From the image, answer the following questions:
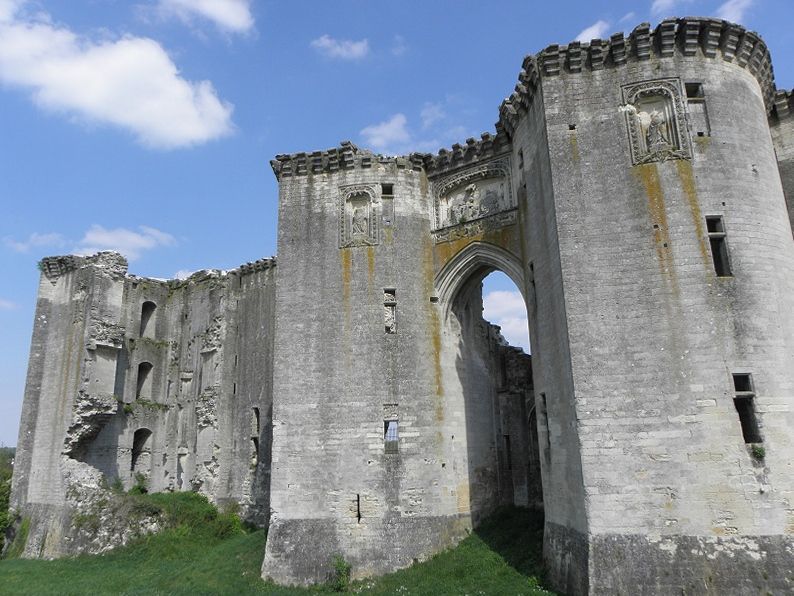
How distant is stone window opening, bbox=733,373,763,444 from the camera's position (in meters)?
9.78

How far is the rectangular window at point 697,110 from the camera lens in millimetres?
11375

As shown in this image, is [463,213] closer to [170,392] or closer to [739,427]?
[739,427]

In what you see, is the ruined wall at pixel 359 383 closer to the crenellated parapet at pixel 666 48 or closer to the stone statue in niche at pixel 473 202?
the stone statue in niche at pixel 473 202

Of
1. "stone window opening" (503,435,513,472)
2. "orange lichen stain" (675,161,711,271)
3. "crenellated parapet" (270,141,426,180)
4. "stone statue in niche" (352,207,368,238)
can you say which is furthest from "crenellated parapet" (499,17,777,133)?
"stone window opening" (503,435,513,472)

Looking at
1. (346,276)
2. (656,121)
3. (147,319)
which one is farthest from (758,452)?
(147,319)

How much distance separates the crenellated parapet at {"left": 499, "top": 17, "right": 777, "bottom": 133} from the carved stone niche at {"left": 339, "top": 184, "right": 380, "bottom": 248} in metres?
5.33

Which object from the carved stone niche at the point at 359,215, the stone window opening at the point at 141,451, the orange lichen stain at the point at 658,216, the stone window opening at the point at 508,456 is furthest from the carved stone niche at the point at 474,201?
the stone window opening at the point at 141,451

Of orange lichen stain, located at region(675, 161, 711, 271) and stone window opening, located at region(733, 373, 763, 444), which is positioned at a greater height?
orange lichen stain, located at region(675, 161, 711, 271)

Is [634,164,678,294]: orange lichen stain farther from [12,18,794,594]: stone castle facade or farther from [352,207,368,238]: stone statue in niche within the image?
[352,207,368,238]: stone statue in niche

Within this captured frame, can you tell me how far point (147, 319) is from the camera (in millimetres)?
25359

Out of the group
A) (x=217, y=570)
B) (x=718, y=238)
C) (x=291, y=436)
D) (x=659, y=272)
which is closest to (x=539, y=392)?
(x=659, y=272)

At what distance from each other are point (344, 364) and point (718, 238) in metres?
8.63

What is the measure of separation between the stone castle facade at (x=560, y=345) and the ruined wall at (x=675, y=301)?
0.13 feet

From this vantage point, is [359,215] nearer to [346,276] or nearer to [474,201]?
[346,276]
